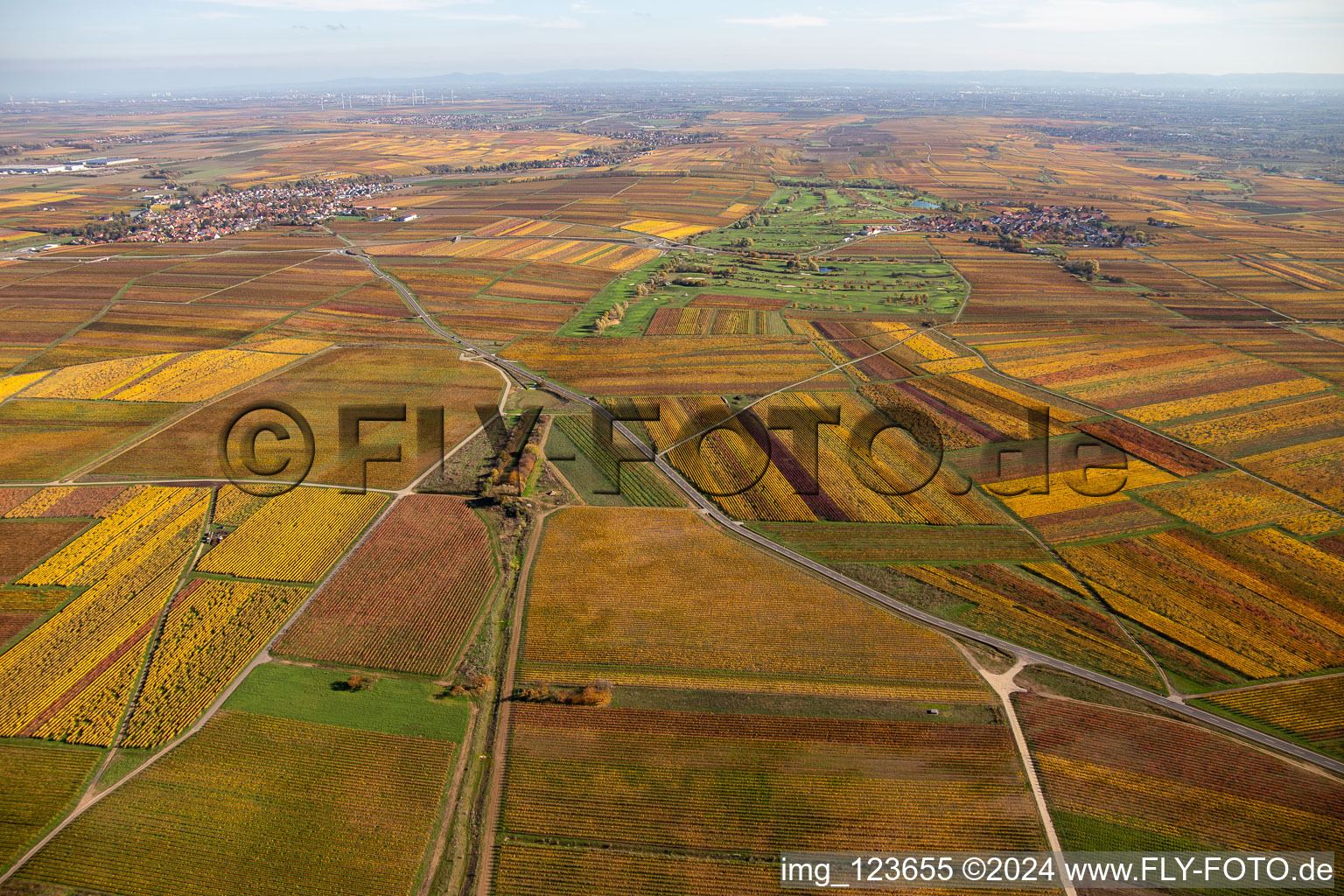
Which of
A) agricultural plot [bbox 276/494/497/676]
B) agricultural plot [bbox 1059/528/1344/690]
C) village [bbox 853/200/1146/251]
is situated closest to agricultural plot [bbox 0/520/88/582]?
agricultural plot [bbox 276/494/497/676]

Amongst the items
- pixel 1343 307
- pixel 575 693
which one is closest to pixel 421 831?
pixel 575 693

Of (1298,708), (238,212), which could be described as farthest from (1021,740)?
(238,212)

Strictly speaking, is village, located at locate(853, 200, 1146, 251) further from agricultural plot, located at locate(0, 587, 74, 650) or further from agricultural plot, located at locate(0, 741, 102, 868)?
agricultural plot, located at locate(0, 741, 102, 868)

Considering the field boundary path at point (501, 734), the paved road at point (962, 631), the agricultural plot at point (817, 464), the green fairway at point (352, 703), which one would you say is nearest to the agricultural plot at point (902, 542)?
the agricultural plot at point (817, 464)

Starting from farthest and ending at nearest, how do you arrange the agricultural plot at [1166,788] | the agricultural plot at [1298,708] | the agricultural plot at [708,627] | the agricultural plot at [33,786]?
1. the agricultural plot at [708,627]
2. the agricultural plot at [1298,708]
3. the agricultural plot at [33,786]
4. the agricultural plot at [1166,788]

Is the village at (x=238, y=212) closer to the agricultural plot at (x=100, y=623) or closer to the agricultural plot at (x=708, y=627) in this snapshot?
the agricultural plot at (x=100, y=623)

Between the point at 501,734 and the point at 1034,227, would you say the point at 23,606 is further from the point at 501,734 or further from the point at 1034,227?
the point at 1034,227

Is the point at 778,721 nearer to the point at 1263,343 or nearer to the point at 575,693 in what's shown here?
the point at 575,693

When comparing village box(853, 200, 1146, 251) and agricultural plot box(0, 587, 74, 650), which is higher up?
village box(853, 200, 1146, 251)

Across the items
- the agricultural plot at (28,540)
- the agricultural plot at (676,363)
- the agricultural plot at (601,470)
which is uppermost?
the agricultural plot at (676,363)
